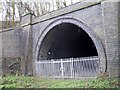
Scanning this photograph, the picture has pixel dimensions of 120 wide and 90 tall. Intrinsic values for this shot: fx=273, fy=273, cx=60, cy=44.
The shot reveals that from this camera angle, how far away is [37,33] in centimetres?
1838

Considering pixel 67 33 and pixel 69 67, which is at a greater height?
pixel 67 33

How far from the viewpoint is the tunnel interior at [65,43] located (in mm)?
18172

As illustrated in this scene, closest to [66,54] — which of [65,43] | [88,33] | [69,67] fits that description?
[65,43]

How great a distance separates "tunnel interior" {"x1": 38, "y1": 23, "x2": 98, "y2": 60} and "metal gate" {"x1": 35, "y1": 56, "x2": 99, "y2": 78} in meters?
1.06

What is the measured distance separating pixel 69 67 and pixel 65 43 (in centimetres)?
491

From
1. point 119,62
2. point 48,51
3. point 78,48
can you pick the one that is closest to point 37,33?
point 48,51

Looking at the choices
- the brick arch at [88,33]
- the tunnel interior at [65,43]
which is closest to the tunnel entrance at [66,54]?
the tunnel interior at [65,43]

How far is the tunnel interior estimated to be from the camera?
1817 centimetres

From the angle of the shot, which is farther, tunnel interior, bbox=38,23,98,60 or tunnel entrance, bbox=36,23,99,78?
tunnel interior, bbox=38,23,98,60

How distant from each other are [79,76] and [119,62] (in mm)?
3033

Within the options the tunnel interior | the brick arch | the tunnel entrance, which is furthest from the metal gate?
the tunnel interior

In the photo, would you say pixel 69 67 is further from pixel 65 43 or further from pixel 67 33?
pixel 65 43

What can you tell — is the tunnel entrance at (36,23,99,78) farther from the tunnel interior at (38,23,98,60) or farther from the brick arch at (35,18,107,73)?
the brick arch at (35,18,107,73)

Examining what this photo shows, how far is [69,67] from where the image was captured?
1557cm
